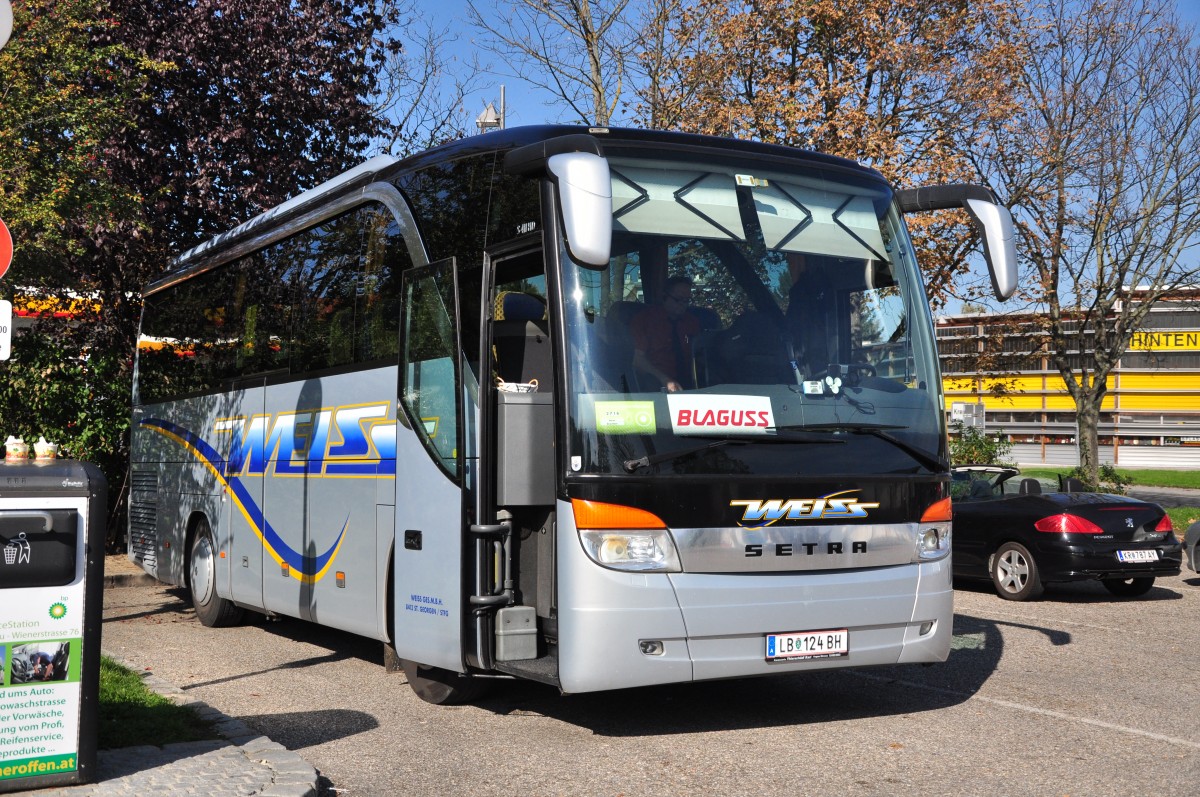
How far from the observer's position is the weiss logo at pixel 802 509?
22.9 feet

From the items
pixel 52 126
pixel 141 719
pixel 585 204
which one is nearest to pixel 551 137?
pixel 585 204

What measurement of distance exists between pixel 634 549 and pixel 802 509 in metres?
1.05

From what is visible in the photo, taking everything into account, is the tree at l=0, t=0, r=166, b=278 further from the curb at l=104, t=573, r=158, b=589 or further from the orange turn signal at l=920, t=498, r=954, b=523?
the orange turn signal at l=920, t=498, r=954, b=523

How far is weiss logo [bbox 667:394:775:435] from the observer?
689 centimetres

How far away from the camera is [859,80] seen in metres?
24.4

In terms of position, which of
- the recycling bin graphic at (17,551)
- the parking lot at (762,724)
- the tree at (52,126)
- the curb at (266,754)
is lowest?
the parking lot at (762,724)

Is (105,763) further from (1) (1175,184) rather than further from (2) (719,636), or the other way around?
(1) (1175,184)

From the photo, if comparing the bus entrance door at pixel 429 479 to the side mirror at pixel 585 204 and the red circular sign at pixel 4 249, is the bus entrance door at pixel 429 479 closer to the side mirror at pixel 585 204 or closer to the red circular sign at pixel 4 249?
the side mirror at pixel 585 204

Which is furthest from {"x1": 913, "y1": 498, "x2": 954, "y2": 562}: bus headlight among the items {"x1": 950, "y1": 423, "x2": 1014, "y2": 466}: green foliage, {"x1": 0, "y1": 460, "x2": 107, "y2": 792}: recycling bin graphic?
{"x1": 950, "y1": 423, "x2": 1014, "y2": 466}: green foliage

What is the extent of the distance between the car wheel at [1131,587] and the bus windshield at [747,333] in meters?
8.46

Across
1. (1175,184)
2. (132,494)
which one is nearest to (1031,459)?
(1175,184)

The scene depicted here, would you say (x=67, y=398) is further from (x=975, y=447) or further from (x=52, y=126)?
(x=975, y=447)

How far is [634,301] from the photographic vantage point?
278 inches

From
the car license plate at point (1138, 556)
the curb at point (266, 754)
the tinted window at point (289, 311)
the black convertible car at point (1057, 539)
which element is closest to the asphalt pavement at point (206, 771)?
the curb at point (266, 754)
